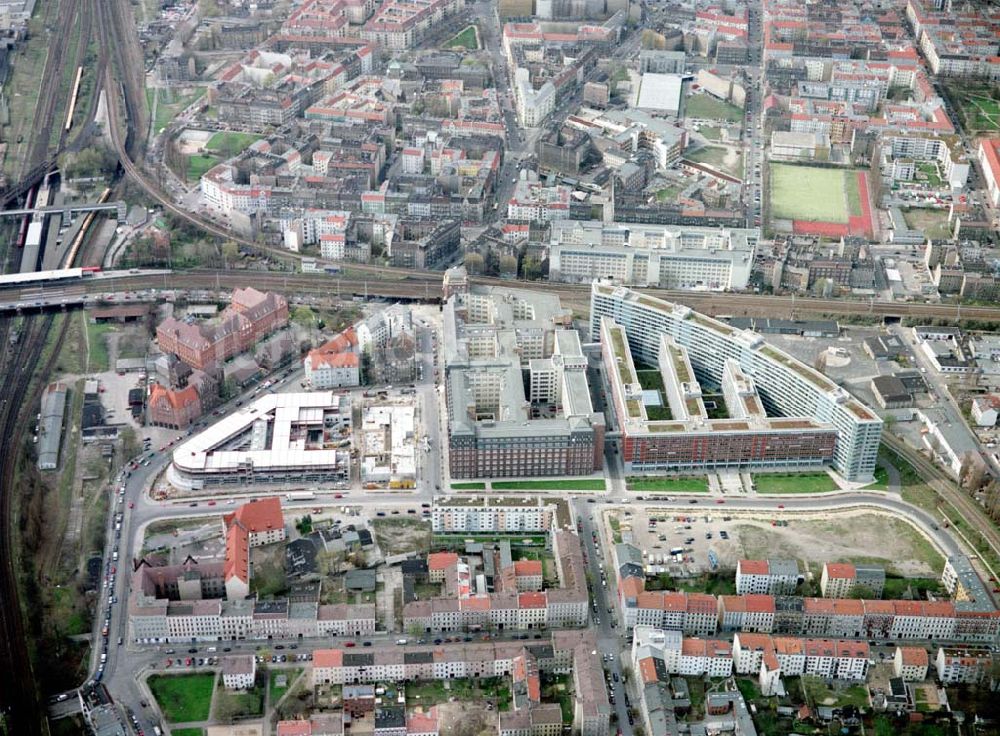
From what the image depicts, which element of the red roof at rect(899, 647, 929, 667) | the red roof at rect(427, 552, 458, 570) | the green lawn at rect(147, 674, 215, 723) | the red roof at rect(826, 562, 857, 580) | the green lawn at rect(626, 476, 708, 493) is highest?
the red roof at rect(826, 562, 857, 580)

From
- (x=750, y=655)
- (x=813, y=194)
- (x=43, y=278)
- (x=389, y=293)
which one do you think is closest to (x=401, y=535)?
(x=750, y=655)

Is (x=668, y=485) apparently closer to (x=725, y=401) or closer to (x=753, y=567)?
(x=725, y=401)

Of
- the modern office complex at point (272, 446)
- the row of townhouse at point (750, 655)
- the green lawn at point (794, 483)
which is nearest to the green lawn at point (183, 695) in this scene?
the modern office complex at point (272, 446)

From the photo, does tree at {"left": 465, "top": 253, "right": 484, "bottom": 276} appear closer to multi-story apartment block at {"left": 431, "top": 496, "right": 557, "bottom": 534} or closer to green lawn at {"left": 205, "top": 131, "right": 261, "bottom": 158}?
green lawn at {"left": 205, "top": 131, "right": 261, "bottom": 158}

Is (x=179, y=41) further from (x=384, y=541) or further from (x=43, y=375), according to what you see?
(x=384, y=541)

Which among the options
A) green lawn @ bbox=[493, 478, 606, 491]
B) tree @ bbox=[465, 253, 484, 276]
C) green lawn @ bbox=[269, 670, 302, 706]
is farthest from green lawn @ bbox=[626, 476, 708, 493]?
tree @ bbox=[465, 253, 484, 276]

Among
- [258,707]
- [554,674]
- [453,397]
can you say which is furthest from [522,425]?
[258,707]

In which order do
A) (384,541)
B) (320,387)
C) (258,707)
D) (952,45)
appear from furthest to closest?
(952,45)
(320,387)
(384,541)
(258,707)
